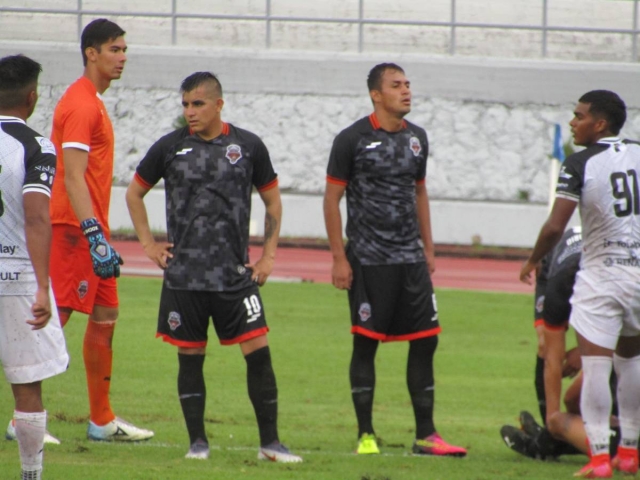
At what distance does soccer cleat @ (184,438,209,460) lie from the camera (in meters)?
6.59

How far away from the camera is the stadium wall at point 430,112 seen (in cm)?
2775

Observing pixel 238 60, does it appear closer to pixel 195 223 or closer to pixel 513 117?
pixel 513 117

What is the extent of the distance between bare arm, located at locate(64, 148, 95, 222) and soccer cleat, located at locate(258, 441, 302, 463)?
5.36 ft

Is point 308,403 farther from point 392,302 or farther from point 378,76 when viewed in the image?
point 378,76

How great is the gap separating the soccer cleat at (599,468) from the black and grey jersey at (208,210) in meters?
2.13

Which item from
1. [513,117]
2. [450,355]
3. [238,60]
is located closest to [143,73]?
[238,60]

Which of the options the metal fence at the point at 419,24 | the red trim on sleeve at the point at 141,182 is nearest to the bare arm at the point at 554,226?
the red trim on sleeve at the point at 141,182

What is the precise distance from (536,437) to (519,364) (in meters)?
4.16

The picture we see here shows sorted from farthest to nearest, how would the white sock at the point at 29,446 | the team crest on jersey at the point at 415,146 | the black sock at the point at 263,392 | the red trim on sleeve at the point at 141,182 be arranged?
1. the team crest on jersey at the point at 415,146
2. the red trim on sleeve at the point at 141,182
3. the black sock at the point at 263,392
4. the white sock at the point at 29,446

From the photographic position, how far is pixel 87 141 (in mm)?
6852

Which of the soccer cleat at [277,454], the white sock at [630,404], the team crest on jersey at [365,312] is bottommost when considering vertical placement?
the soccer cleat at [277,454]

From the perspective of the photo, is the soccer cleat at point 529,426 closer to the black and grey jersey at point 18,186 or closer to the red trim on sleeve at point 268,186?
the red trim on sleeve at point 268,186

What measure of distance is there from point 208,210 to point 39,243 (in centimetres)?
155

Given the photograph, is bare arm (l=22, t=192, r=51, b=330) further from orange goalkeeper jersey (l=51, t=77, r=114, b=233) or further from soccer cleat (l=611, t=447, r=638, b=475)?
soccer cleat (l=611, t=447, r=638, b=475)
